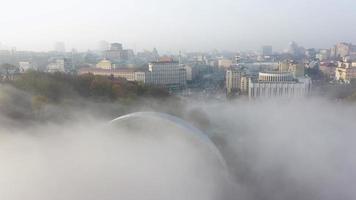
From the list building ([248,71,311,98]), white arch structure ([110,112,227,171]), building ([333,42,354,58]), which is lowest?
building ([248,71,311,98])

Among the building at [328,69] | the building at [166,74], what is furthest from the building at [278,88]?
the building at [328,69]

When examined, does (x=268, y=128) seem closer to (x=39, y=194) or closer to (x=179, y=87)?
(x=39, y=194)

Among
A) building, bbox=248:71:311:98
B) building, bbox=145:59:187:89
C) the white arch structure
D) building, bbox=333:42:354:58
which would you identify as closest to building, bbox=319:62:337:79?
building, bbox=248:71:311:98

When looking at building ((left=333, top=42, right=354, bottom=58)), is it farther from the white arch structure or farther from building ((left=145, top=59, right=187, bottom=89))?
the white arch structure

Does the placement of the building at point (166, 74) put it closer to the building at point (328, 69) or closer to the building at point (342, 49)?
the building at point (328, 69)

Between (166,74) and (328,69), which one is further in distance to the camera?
(328,69)

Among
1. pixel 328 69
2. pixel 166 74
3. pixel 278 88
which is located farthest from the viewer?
pixel 328 69

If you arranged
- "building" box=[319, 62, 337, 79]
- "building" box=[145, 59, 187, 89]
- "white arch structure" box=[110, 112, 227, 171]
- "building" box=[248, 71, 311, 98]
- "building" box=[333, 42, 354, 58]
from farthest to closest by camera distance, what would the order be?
"building" box=[333, 42, 354, 58], "building" box=[319, 62, 337, 79], "building" box=[145, 59, 187, 89], "building" box=[248, 71, 311, 98], "white arch structure" box=[110, 112, 227, 171]

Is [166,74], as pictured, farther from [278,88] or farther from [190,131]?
[190,131]

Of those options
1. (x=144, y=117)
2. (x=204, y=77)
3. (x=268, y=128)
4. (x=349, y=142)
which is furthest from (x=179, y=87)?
(x=144, y=117)

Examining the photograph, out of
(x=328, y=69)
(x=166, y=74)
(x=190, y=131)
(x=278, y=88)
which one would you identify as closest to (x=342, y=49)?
(x=328, y=69)

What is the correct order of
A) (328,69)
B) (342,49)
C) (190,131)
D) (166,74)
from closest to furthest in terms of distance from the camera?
(190,131)
(166,74)
(328,69)
(342,49)
